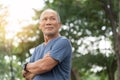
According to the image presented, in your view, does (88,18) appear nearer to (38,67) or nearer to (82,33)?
(82,33)

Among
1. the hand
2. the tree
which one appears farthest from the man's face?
the tree

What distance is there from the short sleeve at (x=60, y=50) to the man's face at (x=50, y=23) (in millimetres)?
106

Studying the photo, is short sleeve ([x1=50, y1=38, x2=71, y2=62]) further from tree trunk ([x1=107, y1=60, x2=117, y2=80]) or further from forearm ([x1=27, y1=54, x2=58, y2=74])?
tree trunk ([x1=107, y1=60, x2=117, y2=80])

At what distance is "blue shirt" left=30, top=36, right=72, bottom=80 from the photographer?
327cm

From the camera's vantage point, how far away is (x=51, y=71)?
3.28 m

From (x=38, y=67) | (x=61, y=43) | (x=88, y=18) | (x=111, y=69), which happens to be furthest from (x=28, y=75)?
(x=111, y=69)

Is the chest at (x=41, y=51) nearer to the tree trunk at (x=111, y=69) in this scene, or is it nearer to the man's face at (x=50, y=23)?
the man's face at (x=50, y=23)

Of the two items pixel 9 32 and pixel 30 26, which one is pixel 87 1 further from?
pixel 9 32

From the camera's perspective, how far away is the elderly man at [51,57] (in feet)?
10.7

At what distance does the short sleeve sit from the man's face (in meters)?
0.11

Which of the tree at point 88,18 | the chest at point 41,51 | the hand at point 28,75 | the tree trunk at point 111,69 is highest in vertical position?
the chest at point 41,51

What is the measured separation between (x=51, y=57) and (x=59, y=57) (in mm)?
66

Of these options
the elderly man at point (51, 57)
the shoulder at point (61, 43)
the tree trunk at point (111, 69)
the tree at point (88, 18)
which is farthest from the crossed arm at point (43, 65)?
the tree trunk at point (111, 69)

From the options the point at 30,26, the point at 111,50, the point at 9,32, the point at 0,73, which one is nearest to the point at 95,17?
the point at 111,50
